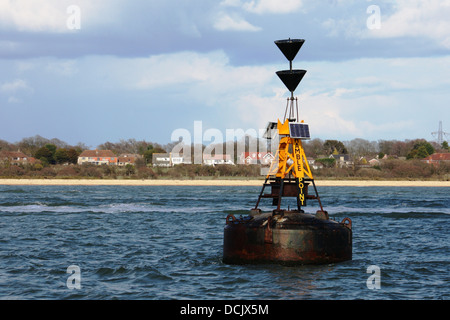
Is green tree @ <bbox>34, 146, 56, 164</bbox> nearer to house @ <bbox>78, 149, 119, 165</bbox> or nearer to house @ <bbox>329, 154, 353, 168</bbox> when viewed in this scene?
house @ <bbox>78, 149, 119, 165</bbox>

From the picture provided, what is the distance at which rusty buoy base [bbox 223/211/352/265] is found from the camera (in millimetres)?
19188

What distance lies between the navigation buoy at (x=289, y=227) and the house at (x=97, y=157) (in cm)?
15835

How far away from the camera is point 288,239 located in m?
19.2

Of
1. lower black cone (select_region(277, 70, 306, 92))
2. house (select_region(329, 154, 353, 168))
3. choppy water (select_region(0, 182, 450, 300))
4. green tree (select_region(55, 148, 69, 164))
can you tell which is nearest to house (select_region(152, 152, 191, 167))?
green tree (select_region(55, 148, 69, 164))

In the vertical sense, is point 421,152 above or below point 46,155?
above

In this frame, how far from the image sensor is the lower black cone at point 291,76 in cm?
2091

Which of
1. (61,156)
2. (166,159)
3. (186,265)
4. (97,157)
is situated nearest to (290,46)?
(186,265)

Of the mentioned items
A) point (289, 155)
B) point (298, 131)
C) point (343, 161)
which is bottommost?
point (289, 155)

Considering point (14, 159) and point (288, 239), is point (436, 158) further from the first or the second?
point (288, 239)

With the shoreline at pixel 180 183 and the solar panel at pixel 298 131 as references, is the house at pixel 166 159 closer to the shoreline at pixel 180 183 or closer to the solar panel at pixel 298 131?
the shoreline at pixel 180 183

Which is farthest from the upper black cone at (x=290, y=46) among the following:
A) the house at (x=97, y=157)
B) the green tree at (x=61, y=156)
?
the house at (x=97, y=157)

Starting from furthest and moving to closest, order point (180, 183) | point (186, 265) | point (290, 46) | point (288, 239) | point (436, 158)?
point (436, 158) → point (180, 183) → point (186, 265) → point (290, 46) → point (288, 239)

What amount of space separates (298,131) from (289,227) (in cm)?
297
